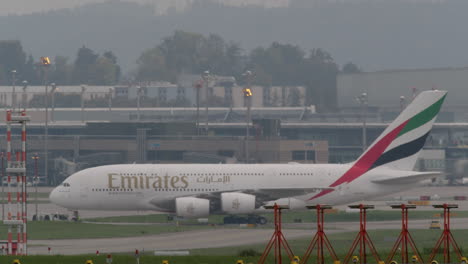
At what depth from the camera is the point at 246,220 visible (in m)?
83.3

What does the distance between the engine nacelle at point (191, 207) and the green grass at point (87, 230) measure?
2274 millimetres

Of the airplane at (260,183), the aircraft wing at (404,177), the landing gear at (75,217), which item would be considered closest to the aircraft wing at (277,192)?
the airplane at (260,183)

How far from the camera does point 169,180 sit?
277ft

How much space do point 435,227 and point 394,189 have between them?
8.78m

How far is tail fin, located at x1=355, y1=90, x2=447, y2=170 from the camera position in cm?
8350

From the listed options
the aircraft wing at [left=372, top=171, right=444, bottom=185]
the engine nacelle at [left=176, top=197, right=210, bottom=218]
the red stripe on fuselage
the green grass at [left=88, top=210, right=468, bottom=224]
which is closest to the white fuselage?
the red stripe on fuselage

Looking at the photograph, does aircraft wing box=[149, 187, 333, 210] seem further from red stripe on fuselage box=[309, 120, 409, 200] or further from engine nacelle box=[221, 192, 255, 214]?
red stripe on fuselage box=[309, 120, 409, 200]

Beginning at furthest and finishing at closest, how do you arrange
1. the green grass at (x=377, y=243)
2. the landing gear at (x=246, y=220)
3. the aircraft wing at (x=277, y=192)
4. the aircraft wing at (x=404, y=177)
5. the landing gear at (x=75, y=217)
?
the landing gear at (x=75, y=217) → the aircraft wing at (x=277, y=192) → the landing gear at (x=246, y=220) → the aircraft wing at (x=404, y=177) → the green grass at (x=377, y=243)

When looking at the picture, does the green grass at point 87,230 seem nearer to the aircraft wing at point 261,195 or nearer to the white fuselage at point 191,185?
the aircraft wing at point 261,195

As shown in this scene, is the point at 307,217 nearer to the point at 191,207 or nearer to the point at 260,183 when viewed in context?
the point at 260,183

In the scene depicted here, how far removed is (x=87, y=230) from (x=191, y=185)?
11.4 meters

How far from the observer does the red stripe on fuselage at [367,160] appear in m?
83.7

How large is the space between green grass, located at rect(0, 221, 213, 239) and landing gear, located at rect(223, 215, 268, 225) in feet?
13.0

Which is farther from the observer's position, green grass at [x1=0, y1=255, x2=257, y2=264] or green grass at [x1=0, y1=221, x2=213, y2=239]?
green grass at [x1=0, y1=221, x2=213, y2=239]
